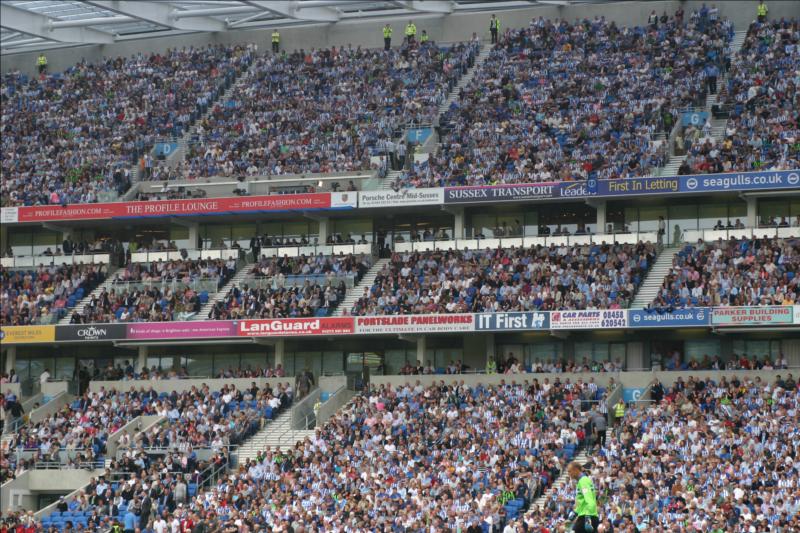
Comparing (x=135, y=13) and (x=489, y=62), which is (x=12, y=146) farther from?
(x=489, y=62)

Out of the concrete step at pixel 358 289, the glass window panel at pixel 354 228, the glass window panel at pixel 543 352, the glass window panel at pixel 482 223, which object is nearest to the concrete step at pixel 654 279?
the glass window panel at pixel 543 352

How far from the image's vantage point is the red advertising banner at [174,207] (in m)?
55.5

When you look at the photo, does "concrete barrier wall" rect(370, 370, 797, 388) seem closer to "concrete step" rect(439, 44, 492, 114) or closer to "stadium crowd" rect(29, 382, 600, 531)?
"stadium crowd" rect(29, 382, 600, 531)

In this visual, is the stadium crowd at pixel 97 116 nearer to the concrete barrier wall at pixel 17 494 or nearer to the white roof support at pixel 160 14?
the white roof support at pixel 160 14

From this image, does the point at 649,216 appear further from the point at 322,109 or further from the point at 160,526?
the point at 160,526

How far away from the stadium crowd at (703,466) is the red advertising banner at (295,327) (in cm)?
1231

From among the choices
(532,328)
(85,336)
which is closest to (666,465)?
(532,328)

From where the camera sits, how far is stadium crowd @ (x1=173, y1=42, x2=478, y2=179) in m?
58.7

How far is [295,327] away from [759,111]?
19.1 m

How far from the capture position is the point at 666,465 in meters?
36.2

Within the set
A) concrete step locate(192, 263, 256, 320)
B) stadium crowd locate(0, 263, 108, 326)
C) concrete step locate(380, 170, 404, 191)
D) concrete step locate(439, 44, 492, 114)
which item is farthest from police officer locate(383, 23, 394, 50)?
stadium crowd locate(0, 263, 108, 326)

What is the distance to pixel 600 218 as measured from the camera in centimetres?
5356

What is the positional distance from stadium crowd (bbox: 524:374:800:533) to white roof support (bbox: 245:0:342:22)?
28971 millimetres

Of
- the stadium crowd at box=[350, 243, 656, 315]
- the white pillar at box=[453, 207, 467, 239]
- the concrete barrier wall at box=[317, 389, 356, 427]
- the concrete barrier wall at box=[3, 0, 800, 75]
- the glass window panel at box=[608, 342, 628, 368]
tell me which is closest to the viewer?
the concrete barrier wall at box=[317, 389, 356, 427]
